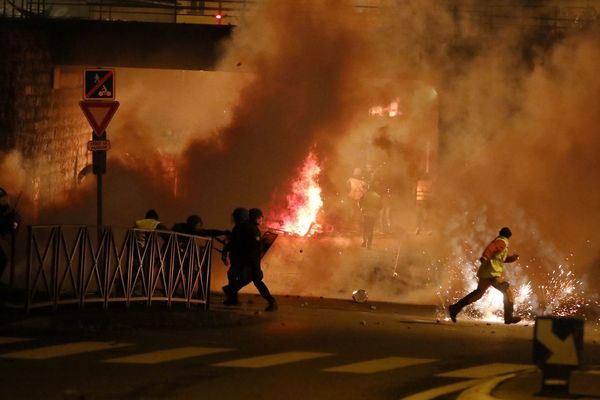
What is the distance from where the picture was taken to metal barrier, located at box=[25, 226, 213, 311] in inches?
571

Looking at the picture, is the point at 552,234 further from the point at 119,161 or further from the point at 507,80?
the point at 119,161

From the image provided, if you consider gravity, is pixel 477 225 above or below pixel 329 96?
below

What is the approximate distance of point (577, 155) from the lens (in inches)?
922

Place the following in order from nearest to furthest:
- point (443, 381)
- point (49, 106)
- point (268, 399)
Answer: point (268, 399), point (443, 381), point (49, 106)

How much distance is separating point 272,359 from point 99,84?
559 centimetres

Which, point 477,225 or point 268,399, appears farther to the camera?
point 477,225

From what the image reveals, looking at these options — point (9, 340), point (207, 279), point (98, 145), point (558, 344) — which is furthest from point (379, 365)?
point (98, 145)

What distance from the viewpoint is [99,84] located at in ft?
54.4

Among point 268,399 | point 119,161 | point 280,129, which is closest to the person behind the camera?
point 268,399

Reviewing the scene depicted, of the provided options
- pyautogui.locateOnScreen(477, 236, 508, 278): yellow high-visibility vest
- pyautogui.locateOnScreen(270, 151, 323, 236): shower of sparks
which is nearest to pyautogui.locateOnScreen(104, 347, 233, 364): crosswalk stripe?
pyautogui.locateOnScreen(477, 236, 508, 278): yellow high-visibility vest

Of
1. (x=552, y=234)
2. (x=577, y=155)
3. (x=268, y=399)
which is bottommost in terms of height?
(x=268, y=399)

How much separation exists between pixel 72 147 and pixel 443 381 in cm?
2033

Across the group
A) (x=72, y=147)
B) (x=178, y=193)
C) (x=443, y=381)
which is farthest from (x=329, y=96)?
(x=443, y=381)

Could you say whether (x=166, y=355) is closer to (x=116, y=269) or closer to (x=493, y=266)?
(x=116, y=269)
